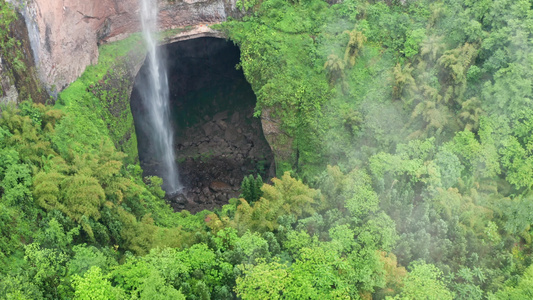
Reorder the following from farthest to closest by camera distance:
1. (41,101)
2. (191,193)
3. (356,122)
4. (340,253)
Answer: (191,193) → (356,122) → (41,101) → (340,253)

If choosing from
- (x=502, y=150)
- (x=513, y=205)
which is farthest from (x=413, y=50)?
(x=513, y=205)

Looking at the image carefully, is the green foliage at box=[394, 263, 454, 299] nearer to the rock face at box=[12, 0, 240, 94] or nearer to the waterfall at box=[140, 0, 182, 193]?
the waterfall at box=[140, 0, 182, 193]

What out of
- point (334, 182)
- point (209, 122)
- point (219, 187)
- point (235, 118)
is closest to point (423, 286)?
point (334, 182)

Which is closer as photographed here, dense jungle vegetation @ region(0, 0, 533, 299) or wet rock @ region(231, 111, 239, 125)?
dense jungle vegetation @ region(0, 0, 533, 299)

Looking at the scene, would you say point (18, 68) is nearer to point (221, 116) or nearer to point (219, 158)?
point (219, 158)

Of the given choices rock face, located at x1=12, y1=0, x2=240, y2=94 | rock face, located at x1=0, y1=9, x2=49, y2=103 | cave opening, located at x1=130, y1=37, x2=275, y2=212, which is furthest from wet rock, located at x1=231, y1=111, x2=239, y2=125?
rock face, located at x1=0, y1=9, x2=49, y2=103

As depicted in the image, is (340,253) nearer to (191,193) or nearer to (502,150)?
(502,150)
